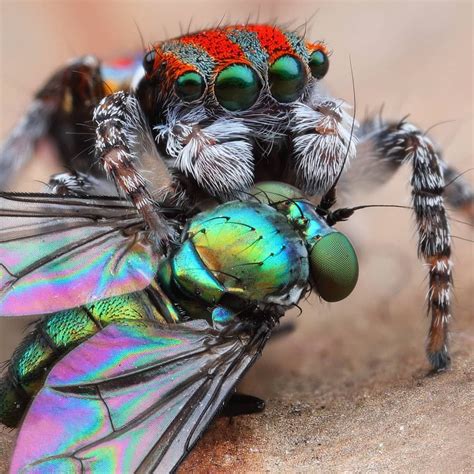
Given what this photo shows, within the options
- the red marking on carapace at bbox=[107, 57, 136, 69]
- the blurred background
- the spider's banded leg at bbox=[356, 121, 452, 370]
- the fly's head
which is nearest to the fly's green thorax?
the fly's head

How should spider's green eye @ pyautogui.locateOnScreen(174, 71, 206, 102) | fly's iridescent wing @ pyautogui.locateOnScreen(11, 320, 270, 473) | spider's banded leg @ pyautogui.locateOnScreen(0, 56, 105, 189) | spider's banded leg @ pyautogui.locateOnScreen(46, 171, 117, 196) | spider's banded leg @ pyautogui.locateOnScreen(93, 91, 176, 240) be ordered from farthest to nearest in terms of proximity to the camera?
spider's banded leg @ pyautogui.locateOnScreen(0, 56, 105, 189)
spider's banded leg @ pyautogui.locateOnScreen(46, 171, 117, 196)
spider's green eye @ pyautogui.locateOnScreen(174, 71, 206, 102)
spider's banded leg @ pyautogui.locateOnScreen(93, 91, 176, 240)
fly's iridescent wing @ pyautogui.locateOnScreen(11, 320, 270, 473)

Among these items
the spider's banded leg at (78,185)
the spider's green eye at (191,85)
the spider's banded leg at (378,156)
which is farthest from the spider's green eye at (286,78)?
the spider's banded leg at (78,185)

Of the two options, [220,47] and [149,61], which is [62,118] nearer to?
[149,61]

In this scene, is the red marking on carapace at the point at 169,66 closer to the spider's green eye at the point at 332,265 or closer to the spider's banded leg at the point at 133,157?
the spider's banded leg at the point at 133,157

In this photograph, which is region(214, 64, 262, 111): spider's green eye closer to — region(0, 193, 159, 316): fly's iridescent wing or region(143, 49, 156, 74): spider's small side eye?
region(143, 49, 156, 74): spider's small side eye

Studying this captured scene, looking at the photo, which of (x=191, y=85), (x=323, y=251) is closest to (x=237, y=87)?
(x=191, y=85)

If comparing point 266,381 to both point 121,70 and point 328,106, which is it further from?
point 121,70

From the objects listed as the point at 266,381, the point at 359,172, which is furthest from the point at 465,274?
the point at 266,381
